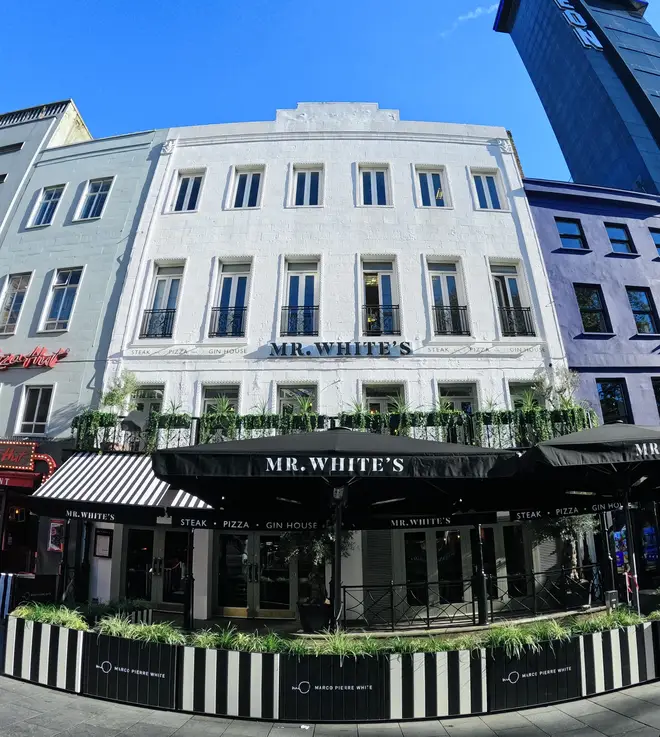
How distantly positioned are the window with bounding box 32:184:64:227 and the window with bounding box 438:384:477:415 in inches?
578

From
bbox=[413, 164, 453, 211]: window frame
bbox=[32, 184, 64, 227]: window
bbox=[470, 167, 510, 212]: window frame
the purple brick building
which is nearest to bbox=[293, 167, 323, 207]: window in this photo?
bbox=[413, 164, 453, 211]: window frame

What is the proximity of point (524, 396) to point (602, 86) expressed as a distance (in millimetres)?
31089

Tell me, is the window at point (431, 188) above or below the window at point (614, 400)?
above

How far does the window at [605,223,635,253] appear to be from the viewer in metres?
15.7

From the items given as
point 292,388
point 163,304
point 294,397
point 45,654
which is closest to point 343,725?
point 45,654

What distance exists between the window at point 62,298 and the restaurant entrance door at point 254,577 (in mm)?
8457

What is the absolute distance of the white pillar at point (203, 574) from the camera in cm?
1138

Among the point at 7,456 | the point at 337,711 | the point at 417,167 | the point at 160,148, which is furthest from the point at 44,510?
the point at 417,167

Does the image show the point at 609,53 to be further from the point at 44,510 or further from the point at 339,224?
the point at 44,510

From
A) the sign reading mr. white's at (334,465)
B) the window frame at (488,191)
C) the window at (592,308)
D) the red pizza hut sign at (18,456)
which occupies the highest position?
the window frame at (488,191)

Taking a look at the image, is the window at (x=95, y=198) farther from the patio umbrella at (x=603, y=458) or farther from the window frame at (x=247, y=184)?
the patio umbrella at (x=603, y=458)

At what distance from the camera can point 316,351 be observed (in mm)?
Answer: 12898

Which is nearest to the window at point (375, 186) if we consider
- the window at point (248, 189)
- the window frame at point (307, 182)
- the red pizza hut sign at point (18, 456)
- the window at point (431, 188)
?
the window at point (431, 188)

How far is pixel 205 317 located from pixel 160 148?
7.51m
